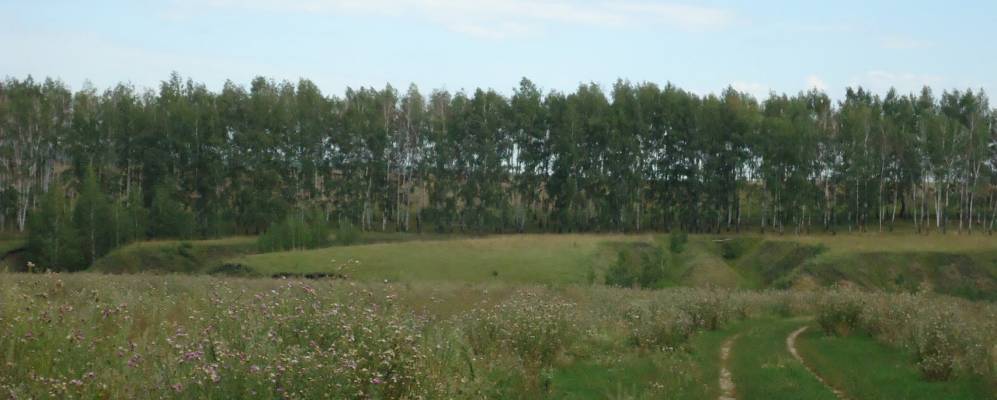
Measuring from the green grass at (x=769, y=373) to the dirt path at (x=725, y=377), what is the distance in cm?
14

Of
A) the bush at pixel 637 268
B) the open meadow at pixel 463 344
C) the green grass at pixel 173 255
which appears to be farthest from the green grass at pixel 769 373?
the green grass at pixel 173 255

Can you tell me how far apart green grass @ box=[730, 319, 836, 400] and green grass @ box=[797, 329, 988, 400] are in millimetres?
583

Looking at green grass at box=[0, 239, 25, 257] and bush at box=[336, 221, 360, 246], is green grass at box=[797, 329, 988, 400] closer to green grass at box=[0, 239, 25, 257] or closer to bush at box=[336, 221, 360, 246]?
bush at box=[336, 221, 360, 246]

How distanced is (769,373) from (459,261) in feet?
172

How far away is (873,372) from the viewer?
2173cm

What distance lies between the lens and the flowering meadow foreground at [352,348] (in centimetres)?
968

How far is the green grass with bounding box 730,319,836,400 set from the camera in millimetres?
19066

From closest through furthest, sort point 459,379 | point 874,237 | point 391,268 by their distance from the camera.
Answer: point 459,379, point 391,268, point 874,237

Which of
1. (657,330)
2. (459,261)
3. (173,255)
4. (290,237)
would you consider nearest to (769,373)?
(657,330)

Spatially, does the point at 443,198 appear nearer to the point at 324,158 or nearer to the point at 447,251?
the point at 324,158

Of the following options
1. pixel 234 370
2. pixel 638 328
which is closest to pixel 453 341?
→ pixel 234 370

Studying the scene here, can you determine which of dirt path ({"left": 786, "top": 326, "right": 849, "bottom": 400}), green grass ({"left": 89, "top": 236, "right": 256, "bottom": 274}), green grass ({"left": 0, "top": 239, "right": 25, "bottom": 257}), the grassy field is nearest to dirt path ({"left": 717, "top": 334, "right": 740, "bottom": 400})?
dirt path ({"left": 786, "top": 326, "right": 849, "bottom": 400})

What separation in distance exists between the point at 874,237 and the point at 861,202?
1946 cm

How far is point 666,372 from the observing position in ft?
68.7
